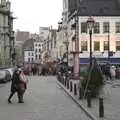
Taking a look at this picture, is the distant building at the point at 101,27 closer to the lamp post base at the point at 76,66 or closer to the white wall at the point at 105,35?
the white wall at the point at 105,35

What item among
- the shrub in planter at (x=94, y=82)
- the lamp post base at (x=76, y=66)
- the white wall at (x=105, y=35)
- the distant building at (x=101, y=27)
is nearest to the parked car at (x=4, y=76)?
the lamp post base at (x=76, y=66)

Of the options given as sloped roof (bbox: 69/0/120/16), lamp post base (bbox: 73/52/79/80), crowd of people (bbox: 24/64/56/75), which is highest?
sloped roof (bbox: 69/0/120/16)

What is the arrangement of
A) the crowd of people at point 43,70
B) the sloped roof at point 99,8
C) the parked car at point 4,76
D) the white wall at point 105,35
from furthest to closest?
the sloped roof at point 99,8 → the crowd of people at point 43,70 → the white wall at point 105,35 → the parked car at point 4,76

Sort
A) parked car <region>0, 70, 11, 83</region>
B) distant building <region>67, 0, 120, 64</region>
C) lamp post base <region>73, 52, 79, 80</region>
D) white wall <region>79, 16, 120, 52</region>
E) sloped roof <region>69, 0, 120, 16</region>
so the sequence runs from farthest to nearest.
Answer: sloped roof <region>69, 0, 120, 16</region>, white wall <region>79, 16, 120, 52</region>, distant building <region>67, 0, 120, 64</region>, parked car <region>0, 70, 11, 83</region>, lamp post base <region>73, 52, 79, 80</region>

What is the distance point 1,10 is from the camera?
116 meters

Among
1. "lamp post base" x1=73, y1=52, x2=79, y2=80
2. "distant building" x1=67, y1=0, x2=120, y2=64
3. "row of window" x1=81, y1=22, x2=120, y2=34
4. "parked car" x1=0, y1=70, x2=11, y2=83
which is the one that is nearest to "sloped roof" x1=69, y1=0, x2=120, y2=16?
"distant building" x1=67, y1=0, x2=120, y2=64

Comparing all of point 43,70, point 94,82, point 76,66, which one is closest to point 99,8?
point 43,70

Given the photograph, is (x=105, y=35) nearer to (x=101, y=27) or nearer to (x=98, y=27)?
(x=101, y=27)

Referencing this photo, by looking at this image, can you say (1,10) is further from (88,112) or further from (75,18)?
(88,112)

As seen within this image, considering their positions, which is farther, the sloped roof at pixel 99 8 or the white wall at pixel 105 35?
→ the sloped roof at pixel 99 8

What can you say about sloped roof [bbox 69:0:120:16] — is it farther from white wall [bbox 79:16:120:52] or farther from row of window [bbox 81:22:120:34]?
row of window [bbox 81:22:120:34]

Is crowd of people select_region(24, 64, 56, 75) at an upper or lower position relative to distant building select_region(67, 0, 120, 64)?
lower

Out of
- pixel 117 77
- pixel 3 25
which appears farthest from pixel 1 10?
pixel 117 77

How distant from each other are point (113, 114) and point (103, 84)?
7.06 m
